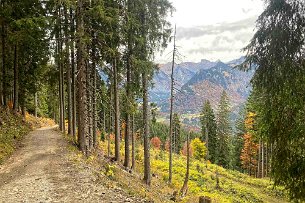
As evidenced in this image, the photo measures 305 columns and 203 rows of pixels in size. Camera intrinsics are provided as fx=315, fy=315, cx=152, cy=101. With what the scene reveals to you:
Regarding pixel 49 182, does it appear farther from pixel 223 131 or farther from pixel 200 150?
pixel 200 150

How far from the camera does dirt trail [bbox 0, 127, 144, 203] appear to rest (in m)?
9.89

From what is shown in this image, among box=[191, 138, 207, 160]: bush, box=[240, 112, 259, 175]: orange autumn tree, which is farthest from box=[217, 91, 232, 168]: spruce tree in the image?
box=[191, 138, 207, 160]: bush

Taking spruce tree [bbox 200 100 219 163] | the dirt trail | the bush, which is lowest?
the bush

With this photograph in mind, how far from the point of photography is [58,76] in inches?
1102

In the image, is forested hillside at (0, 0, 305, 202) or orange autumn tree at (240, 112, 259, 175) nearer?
forested hillside at (0, 0, 305, 202)

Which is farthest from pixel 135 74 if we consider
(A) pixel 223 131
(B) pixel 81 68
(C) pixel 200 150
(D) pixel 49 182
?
(C) pixel 200 150

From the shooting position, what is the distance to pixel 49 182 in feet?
36.9

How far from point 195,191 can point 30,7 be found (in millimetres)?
18172

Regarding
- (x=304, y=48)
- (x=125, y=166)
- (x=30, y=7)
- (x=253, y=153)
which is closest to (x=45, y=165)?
(x=125, y=166)

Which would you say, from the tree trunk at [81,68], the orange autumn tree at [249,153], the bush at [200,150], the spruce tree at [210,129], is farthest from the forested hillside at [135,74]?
the bush at [200,150]

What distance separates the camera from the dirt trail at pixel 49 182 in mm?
9891

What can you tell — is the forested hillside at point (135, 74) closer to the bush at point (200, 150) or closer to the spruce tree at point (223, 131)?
the spruce tree at point (223, 131)

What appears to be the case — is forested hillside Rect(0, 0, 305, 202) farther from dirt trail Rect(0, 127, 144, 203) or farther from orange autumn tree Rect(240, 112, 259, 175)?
orange autumn tree Rect(240, 112, 259, 175)

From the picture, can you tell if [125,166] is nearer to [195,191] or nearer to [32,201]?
[195,191]
